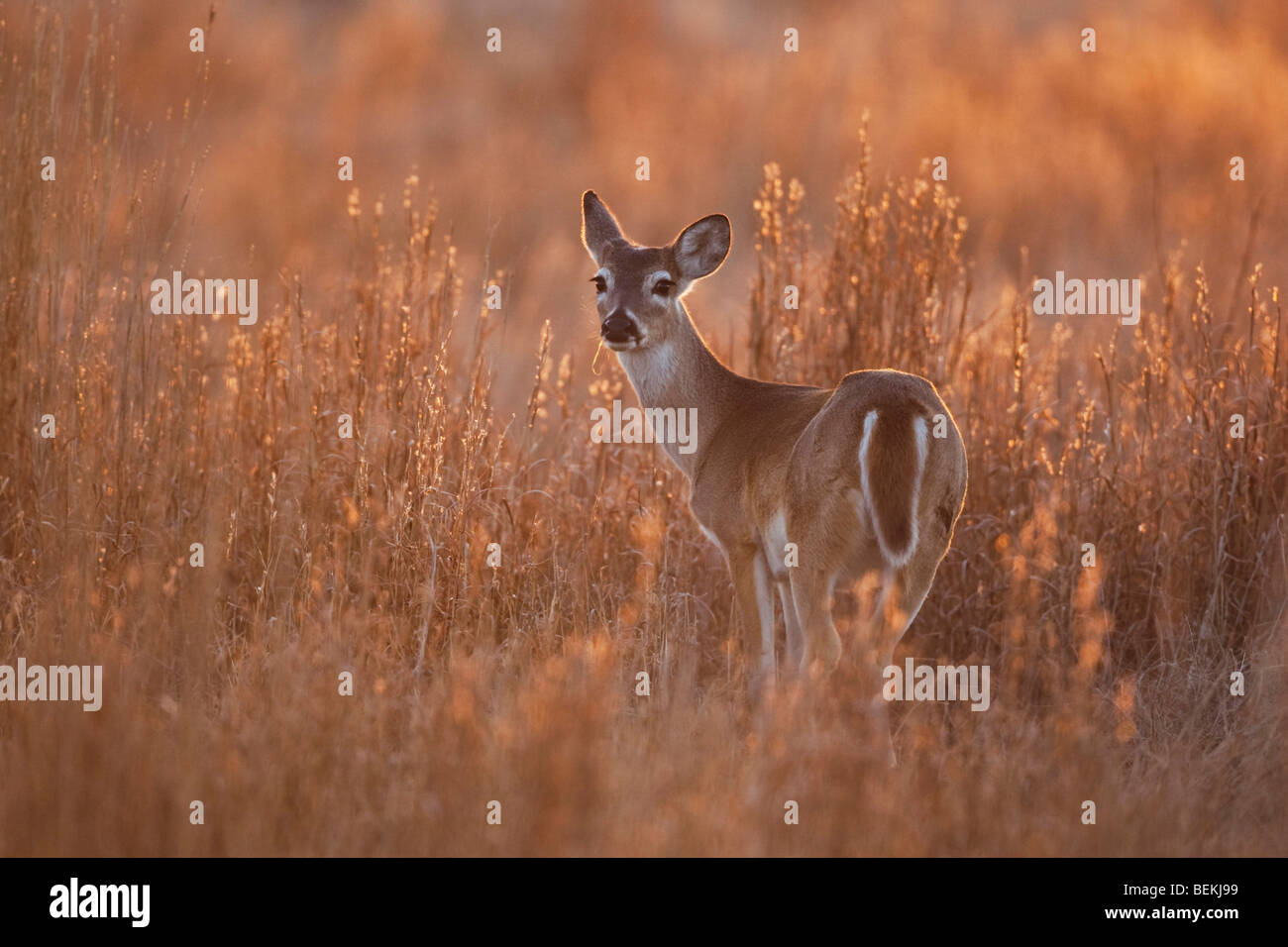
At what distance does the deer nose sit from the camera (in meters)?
6.84

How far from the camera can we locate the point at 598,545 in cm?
721

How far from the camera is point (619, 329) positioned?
6.85m

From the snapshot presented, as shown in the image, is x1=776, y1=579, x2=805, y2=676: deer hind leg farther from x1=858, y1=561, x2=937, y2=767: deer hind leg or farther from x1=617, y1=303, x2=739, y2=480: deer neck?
x1=617, y1=303, x2=739, y2=480: deer neck

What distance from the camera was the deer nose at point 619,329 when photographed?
6840mm

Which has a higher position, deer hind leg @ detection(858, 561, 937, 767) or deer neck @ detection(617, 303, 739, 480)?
deer neck @ detection(617, 303, 739, 480)

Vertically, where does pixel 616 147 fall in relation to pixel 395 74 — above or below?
below

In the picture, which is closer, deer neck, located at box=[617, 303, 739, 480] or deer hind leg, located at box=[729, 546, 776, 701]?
deer hind leg, located at box=[729, 546, 776, 701]

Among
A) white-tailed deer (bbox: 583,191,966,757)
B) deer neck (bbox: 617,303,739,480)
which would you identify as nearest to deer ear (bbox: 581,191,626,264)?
white-tailed deer (bbox: 583,191,966,757)

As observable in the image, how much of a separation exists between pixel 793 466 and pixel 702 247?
5.89 ft

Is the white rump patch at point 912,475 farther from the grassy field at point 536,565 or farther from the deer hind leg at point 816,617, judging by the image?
the grassy field at point 536,565

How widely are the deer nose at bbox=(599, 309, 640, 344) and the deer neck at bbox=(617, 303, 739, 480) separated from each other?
31 centimetres

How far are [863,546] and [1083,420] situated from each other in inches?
83.2
